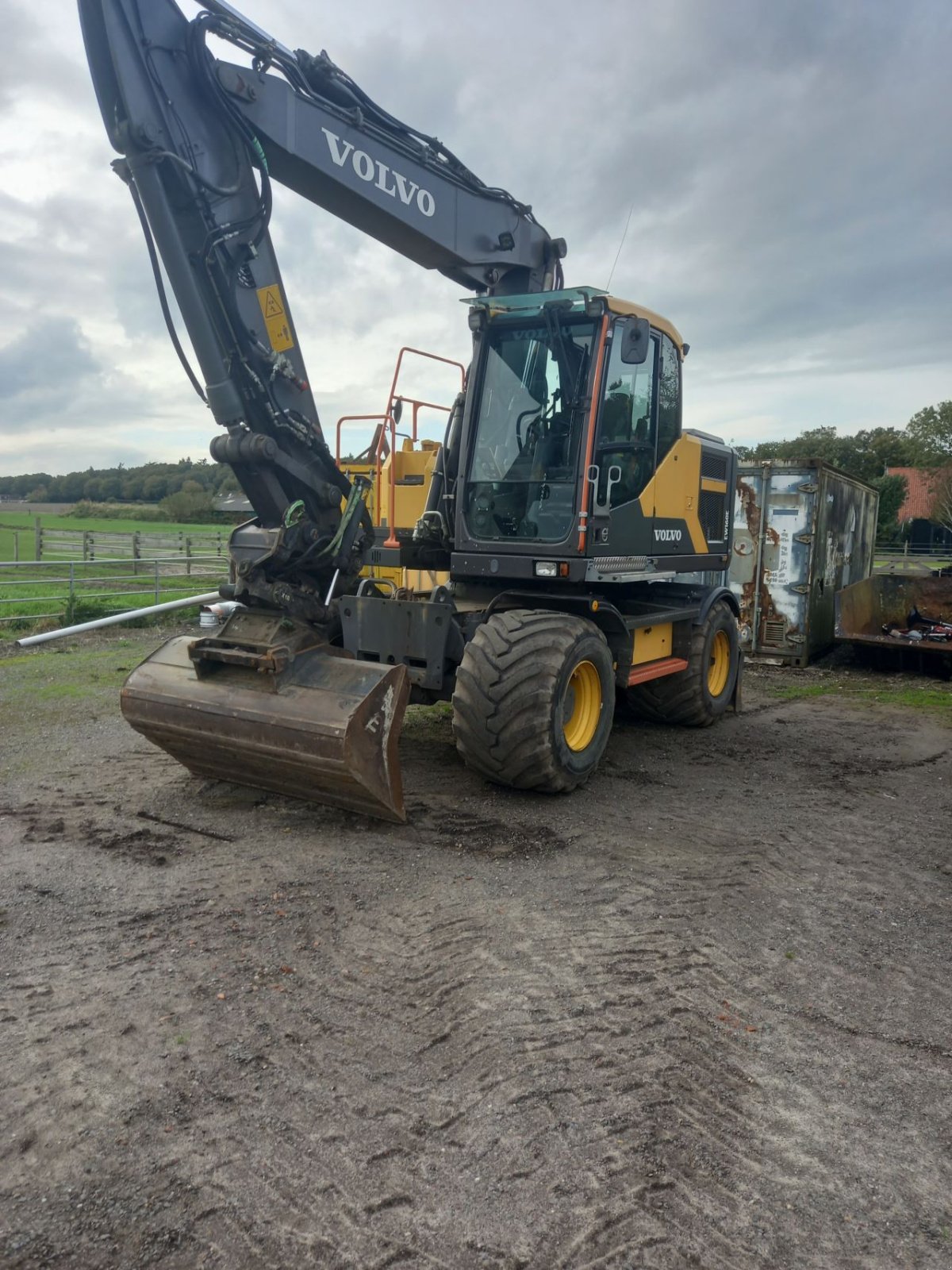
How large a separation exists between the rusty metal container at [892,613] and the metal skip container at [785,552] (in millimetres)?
464

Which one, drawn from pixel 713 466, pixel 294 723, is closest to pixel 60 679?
pixel 294 723

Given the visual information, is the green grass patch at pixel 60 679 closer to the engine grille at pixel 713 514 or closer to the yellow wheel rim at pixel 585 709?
the yellow wheel rim at pixel 585 709

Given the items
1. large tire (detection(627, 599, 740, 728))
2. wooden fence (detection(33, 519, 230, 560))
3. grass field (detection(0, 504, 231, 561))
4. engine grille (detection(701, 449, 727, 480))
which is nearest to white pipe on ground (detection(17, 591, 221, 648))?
large tire (detection(627, 599, 740, 728))

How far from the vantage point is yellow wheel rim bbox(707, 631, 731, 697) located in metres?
8.50

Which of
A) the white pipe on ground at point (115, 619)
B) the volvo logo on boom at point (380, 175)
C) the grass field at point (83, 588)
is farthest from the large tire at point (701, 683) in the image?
the grass field at point (83, 588)

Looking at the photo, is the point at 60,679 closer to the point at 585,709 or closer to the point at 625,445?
the point at 585,709

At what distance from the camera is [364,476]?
20.0 ft

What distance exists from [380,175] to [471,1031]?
5005 millimetres

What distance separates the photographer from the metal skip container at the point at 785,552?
11359 millimetres

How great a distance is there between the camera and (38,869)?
4.61 m

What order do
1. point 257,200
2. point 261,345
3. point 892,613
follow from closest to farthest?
1. point 257,200
2. point 261,345
3. point 892,613

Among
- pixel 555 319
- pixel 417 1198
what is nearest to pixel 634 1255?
pixel 417 1198

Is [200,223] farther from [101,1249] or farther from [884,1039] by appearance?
[884,1039]

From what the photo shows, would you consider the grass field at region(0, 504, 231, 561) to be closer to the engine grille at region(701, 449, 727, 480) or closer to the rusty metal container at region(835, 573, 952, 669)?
the rusty metal container at region(835, 573, 952, 669)
